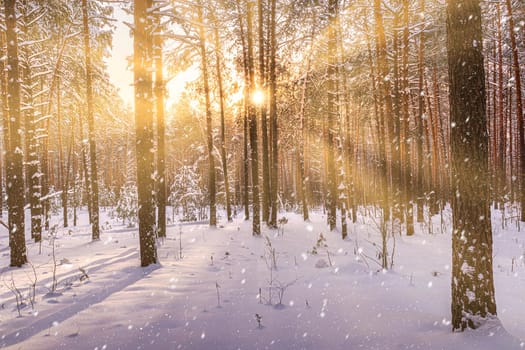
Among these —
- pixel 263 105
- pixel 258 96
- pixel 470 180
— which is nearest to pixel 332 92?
pixel 263 105

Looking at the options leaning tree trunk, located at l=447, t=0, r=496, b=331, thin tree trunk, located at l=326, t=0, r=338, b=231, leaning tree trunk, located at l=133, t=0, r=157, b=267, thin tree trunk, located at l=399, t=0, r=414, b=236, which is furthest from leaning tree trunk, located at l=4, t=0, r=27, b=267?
thin tree trunk, located at l=399, t=0, r=414, b=236

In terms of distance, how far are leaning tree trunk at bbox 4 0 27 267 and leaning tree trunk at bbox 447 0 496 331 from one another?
9.56 m

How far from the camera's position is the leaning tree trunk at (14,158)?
25.0 feet

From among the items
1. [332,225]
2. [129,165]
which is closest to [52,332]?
[332,225]

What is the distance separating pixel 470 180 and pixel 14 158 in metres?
9.91

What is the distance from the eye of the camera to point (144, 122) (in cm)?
681

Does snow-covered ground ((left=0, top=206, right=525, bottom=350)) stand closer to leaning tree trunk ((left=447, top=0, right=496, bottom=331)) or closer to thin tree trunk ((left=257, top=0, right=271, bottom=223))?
leaning tree trunk ((left=447, top=0, right=496, bottom=331))

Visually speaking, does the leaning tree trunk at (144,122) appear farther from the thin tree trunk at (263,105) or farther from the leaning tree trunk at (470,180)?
the leaning tree trunk at (470,180)

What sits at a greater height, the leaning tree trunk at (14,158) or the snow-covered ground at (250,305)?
the leaning tree trunk at (14,158)

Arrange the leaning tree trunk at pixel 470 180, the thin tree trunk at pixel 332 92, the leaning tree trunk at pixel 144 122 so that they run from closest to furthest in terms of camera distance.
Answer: the leaning tree trunk at pixel 470 180 < the leaning tree trunk at pixel 144 122 < the thin tree trunk at pixel 332 92

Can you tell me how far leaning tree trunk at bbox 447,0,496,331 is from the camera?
3256 millimetres

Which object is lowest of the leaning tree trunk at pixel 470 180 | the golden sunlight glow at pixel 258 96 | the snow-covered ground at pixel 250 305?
the snow-covered ground at pixel 250 305

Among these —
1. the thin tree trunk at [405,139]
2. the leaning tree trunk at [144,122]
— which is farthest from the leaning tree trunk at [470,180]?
the thin tree trunk at [405,139]

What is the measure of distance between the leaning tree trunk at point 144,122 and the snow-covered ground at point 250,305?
76cm
